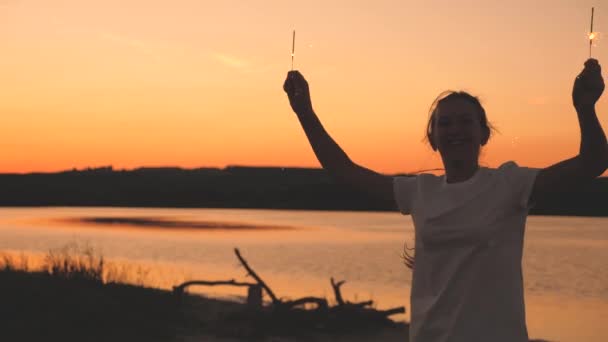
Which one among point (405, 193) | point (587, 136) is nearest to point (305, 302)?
point (405, 193)

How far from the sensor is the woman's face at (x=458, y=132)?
274cm

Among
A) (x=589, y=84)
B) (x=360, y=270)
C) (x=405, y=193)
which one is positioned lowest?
(x=360, y=270)

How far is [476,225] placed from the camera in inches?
98.7

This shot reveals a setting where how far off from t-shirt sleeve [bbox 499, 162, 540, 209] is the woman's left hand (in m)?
0.28

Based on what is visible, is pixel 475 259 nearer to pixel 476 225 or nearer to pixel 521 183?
pixel 476 225

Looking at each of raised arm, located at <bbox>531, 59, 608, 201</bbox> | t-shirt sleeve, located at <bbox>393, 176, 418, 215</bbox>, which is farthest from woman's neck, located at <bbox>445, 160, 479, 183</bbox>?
raised arm, located at <bbox>531, 59, 608, 201</bbox>

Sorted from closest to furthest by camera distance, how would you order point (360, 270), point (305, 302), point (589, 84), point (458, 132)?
point (589, 84) < point (458, 132) < point (305, 302) < point (360, 270)

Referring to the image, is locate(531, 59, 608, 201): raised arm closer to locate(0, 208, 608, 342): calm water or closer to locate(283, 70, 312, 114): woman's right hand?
locate(283, 70, 312, 114): woman's right hand

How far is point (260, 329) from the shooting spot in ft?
42.7

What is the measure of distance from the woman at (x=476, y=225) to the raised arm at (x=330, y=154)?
6.6 inches

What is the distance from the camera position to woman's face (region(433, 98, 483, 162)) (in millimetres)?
2742

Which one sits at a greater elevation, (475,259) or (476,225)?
(476,225)

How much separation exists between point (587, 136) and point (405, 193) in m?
0.67

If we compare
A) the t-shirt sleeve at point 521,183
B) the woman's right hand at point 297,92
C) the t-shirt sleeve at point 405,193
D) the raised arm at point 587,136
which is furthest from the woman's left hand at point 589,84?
the woman's right hand at point 297,92
